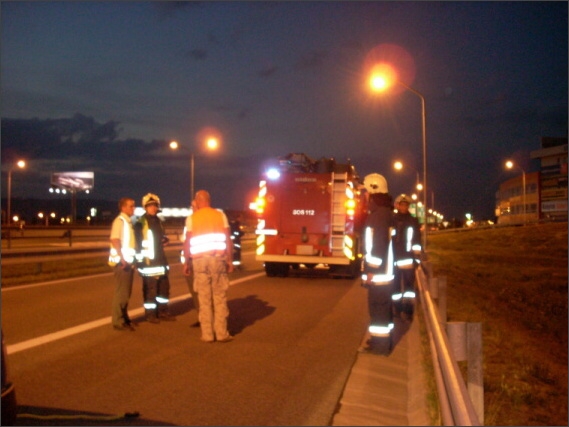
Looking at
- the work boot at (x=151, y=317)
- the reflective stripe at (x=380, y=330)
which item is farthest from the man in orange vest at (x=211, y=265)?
the reflective stripe at (x=380, y=330)

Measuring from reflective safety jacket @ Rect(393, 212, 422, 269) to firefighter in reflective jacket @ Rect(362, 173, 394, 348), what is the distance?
8.92 feet

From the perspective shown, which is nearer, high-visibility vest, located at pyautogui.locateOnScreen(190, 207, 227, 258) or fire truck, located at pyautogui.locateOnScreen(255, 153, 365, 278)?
high-visibility vest, located at pyautogui.locateOnScreen(190, 207, 227, 258)

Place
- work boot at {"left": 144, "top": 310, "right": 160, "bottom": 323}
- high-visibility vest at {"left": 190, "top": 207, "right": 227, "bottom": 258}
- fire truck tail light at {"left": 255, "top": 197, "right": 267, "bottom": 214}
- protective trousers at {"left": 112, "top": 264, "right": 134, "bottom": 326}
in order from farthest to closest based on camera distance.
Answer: fire truck tail light at {"left": 255, "top": 197, "right": 267, "bottom": 214} < work boot at {"left": 144, "top": 310, "right": 160, "bottom": 323} < protective trousers at {"left": 112, "top": 264, "right": 134, "bottom": 326} < high-visibility vest at {"left": 190, "top": 207, "right": 227, "bottom": 258}

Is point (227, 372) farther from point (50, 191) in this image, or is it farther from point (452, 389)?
point (50, 191)

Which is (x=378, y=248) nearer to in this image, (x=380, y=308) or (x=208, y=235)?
(x=380, y=308)

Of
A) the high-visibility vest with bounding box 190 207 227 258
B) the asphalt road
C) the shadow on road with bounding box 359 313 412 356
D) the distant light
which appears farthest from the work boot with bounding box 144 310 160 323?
the distant light

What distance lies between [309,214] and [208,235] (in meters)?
10.5

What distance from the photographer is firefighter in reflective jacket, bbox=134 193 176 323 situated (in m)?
11.6

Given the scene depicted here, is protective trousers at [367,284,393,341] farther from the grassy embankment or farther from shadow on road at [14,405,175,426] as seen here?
shadow on road at [14,405,175,426]

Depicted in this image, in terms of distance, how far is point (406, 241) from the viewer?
1231 cm

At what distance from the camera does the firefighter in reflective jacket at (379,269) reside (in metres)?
9.15

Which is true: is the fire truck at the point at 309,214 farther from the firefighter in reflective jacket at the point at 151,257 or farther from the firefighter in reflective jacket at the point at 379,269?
the firefighter in reflective jacket at the point at 379,269

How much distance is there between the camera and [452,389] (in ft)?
14.8

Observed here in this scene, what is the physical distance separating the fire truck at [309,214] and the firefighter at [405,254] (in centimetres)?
717
